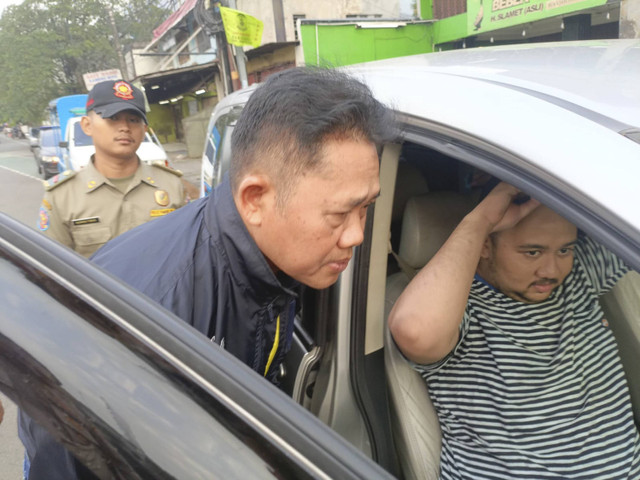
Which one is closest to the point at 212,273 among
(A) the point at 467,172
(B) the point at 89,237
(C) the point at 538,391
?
(C) the point at 538,391

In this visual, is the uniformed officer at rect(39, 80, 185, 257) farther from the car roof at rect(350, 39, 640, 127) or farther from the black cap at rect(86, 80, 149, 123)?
the car roof at rect(350, 39, 640, 127)

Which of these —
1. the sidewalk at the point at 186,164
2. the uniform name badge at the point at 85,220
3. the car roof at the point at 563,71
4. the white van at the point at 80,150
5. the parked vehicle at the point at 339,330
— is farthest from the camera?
the sidewalk at the point at 186,164

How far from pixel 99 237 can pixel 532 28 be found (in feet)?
31.9

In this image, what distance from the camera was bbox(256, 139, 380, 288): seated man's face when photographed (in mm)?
959

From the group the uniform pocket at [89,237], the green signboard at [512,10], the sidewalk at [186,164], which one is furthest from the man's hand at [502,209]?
the sidewalk at [186,164]

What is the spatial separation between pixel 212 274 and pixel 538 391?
0.91m

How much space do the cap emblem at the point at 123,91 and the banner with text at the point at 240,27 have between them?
4.38 meters

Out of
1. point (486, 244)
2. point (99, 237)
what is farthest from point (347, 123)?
point (99, 237)

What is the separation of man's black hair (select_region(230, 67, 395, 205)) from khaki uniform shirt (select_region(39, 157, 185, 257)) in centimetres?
153

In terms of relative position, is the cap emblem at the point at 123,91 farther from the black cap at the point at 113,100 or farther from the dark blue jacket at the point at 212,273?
the dark blue jacket at the point at 212,273

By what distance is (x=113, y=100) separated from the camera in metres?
2.42

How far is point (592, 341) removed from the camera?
1394 mm

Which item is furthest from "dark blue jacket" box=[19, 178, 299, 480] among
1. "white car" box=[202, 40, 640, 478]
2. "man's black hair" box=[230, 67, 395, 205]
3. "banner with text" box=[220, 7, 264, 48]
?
"banner with text" box=[220, 7, 264, 48]

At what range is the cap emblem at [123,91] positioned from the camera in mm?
2443
